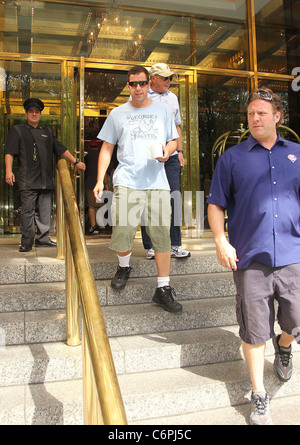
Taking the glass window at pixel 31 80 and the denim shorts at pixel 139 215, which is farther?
the glass window at pixel 31 80

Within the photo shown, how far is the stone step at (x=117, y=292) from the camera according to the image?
3.18 m

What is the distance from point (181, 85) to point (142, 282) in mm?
3903

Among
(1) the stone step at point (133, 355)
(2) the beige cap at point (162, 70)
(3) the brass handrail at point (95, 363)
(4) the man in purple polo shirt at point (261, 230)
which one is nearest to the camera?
(3) the brass handrail at point (95, 363)

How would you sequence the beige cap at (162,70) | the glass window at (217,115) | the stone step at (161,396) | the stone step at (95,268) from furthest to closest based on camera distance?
the glass window at (217,115) → the beige cap at (162,70) → the stone step at (95,268) → the stone step at (161,396)

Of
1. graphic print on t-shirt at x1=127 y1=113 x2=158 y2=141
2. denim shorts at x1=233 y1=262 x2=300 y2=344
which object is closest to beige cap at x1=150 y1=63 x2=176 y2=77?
graphic print on t-shirt at x1=127 y1=113 x2=158 y2=141

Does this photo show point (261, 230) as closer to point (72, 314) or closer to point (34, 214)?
point (72, 314)

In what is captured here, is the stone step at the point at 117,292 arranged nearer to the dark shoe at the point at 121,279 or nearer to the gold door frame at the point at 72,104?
the dark shoe at the point at 121,279

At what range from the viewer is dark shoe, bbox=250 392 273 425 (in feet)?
7.28

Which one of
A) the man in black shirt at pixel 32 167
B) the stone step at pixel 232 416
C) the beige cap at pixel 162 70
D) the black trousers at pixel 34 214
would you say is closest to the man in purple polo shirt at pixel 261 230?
the stone step at pixel 232 416

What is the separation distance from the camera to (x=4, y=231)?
592 centimetres

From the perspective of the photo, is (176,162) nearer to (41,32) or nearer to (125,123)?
(125,123)

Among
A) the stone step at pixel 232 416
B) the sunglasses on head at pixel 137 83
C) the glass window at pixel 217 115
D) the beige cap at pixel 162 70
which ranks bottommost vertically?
the stone step at pixel 232 416

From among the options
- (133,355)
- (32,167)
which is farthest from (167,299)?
(32,167)
